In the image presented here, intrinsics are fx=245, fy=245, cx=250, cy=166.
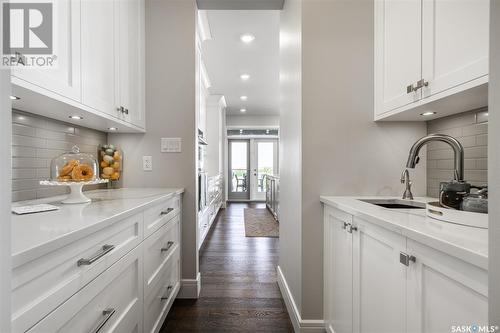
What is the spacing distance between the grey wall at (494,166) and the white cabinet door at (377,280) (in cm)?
45

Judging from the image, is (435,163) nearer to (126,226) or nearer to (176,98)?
(126,226)

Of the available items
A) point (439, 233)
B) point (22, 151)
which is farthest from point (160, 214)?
point (439, 233)

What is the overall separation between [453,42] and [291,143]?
1037 millimetres

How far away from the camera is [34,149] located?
133cm

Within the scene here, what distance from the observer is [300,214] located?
155 centimetres

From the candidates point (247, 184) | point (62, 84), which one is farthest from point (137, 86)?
point (247, 184)

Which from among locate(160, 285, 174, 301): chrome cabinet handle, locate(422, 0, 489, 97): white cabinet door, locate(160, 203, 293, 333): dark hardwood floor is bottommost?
locate(160, 203, 293, 333): dark hardwood floor

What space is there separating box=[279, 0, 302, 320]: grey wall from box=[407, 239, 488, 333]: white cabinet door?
2.65ft

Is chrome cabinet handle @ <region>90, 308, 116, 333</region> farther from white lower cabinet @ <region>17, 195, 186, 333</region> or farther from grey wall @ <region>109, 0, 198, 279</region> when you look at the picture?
grey wall @ <region>109, 0, 198, 279</region>

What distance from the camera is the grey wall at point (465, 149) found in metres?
1.21

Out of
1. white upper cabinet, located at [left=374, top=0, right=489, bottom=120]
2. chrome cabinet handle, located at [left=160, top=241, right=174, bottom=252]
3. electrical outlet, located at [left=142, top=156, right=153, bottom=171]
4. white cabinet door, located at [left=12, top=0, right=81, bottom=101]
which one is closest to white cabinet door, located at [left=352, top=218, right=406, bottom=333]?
white upper cabinet, located at [left=374, top=0, right=489, bottom=120]

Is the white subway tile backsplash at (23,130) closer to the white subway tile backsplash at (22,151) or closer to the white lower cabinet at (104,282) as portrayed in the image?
the white subway tile backsplash at (22,151)

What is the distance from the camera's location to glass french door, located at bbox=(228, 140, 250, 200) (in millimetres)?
8125

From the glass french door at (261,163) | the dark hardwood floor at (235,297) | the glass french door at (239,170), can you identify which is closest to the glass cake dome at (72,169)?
the dark hardwood floor at (235,297)
